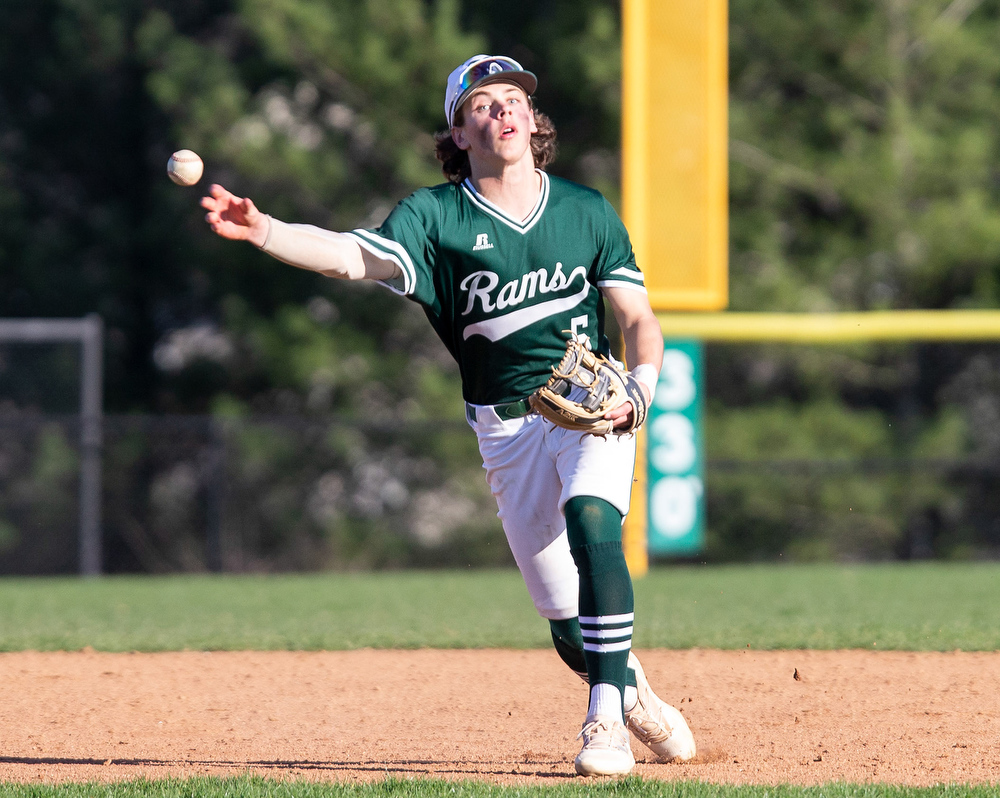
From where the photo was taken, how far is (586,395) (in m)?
3.70

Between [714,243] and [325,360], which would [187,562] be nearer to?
[325,360]

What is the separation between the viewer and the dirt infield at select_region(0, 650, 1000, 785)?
4074 millimetres

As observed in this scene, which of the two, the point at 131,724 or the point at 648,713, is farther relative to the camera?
the point at 131,724

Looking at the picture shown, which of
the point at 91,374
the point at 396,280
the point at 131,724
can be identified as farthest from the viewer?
the point at 91,374

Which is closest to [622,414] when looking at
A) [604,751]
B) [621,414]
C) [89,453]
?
[621,414]

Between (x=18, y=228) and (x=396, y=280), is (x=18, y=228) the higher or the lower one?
the higher one

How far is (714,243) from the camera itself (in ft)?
33.3

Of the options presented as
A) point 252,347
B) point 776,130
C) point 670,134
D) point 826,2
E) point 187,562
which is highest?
point 826,2

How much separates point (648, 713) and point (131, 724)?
6.63 feet

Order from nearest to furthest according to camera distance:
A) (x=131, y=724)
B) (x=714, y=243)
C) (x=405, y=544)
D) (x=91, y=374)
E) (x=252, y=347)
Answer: (x=131, y=724) → (x=714, y=243) → (x=91, y=374) → (x=405, y=544) → (x=252, y=347)

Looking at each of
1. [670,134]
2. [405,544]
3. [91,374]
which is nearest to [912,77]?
[670,134]

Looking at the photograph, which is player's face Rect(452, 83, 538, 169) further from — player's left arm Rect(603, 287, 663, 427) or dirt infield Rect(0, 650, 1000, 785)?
dirt infield Rect(0, 650, 1000, 785)

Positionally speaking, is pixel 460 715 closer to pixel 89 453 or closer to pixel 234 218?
pixel 234 218

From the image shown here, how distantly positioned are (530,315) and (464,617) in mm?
4886
